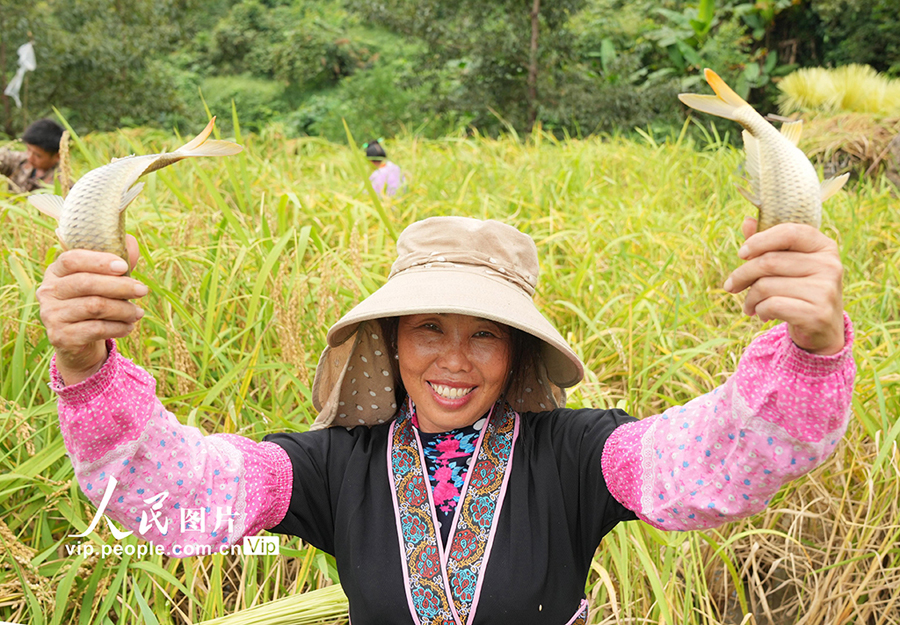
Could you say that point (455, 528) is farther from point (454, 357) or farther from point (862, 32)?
point (862, 32)

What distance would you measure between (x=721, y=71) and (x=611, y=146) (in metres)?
6.21

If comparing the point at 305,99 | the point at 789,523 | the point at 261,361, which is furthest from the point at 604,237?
the point at 305,99

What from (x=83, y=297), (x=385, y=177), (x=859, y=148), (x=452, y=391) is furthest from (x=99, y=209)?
(x=859, y=148)

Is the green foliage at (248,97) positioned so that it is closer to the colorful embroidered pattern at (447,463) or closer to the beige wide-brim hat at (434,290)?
the beige wide-brim hat at (434,290)

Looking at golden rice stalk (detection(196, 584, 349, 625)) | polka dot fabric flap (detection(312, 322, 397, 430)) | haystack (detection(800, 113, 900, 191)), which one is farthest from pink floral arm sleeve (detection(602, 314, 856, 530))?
haystack (detection(800, 113, 900, 191))

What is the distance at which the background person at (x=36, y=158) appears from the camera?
4082 millimetres

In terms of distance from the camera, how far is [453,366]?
1.20 metres

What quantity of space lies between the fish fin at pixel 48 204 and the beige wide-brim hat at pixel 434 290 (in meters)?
0.46

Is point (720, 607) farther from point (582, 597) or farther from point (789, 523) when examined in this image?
point (582, 597)

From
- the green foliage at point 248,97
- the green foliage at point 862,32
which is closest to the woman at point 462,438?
the green foliage at point 862,32

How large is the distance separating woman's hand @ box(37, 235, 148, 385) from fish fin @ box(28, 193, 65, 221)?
0.09 m

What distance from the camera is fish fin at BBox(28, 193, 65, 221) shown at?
89 cm

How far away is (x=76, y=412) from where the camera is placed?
905mm

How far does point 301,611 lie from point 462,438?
692 mm
